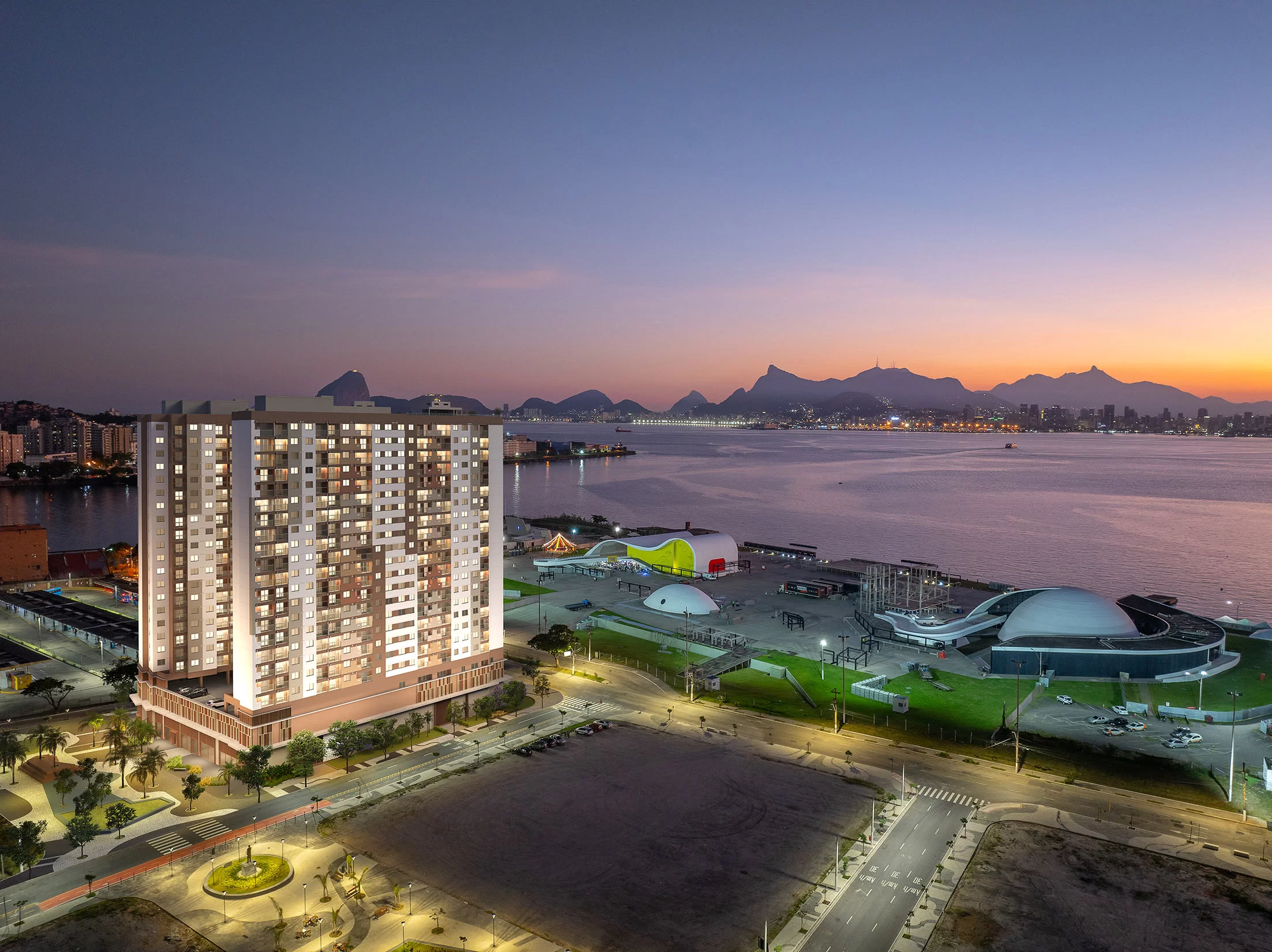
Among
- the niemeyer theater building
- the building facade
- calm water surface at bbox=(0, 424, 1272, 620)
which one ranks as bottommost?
calm water surface at bbox=(0, 424, 1272, 620)

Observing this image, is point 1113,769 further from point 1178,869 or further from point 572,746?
point 572,746

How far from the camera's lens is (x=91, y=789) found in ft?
118

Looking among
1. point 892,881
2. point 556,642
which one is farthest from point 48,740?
point 892,881

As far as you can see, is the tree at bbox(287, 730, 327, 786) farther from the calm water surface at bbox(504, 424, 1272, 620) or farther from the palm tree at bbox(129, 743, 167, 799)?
the calm water surface at bbox(504, 424, 1272, 620)

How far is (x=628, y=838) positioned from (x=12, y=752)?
3288 centimetres

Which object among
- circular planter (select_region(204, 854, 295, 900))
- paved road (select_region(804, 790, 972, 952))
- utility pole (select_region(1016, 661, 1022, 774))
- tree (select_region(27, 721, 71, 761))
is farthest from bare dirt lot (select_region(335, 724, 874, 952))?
tree (select_region(27, 721, 71, 761))

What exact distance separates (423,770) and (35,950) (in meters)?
18.0

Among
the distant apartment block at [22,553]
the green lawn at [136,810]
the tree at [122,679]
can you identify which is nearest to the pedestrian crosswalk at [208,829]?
the green lawn at [136,810]

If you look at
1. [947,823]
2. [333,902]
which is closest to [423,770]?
→ [333,902]

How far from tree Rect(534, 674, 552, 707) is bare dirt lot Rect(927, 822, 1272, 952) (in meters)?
28.6

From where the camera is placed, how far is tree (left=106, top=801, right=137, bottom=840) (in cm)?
3491

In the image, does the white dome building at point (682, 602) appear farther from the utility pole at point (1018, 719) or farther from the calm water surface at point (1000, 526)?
the calm water surface at point (1000, 526)

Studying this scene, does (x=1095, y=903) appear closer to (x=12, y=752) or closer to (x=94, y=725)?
(x=12, y=752)

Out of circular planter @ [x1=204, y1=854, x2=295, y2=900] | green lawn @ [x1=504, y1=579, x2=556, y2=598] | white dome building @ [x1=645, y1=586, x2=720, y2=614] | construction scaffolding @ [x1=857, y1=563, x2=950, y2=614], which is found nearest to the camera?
circular planter @ [x1=204, y1=854, x2=295, y2=900]
